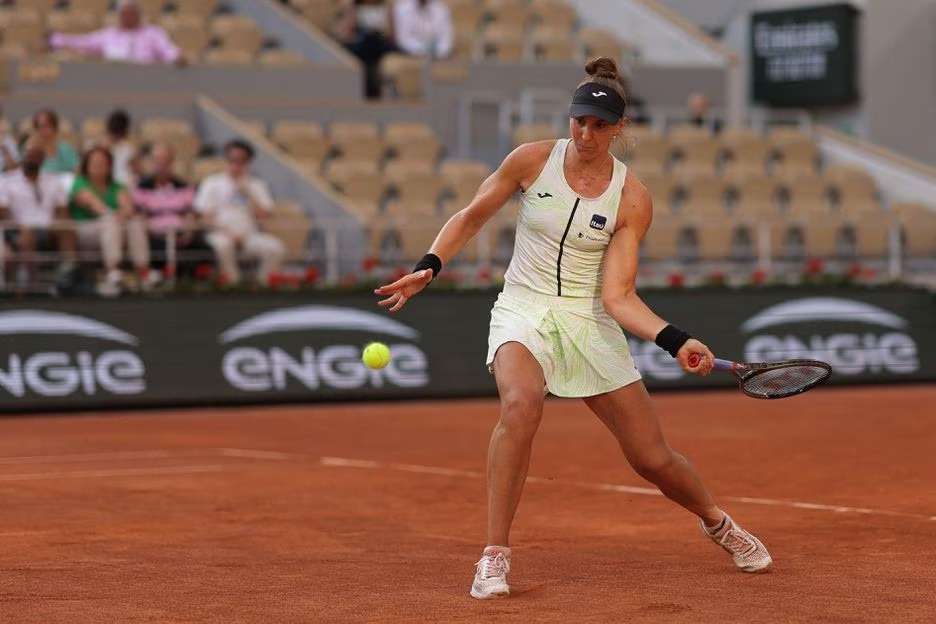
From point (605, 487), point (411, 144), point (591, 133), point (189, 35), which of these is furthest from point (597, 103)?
point (189, 35)

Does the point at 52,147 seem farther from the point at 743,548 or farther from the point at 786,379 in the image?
the point at 786,379

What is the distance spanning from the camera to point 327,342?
16016 millimetres

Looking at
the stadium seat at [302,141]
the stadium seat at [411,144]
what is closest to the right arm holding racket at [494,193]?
the stadium seat at [302,141]

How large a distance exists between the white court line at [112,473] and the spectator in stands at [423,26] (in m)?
12.1

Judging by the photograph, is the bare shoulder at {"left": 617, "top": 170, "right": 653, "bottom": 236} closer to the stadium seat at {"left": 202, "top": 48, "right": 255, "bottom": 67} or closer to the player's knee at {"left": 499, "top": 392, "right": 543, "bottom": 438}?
the player's knee at {"left": 499, "top": 392, "right": 543, "bottom": 438}

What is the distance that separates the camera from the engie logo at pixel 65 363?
1513 centimetres

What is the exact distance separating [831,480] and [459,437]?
3728 millimetres

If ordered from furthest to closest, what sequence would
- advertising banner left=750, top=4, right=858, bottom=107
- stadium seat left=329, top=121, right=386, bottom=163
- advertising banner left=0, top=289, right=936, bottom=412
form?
advertising banner left=750, top=4, right=858, bottom=107 < stadium seat left=329, top=121, right=386, bottom=163 < advertising banner left=0, top=289, right=936, bottom=412

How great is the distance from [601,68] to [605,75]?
0.16 ft

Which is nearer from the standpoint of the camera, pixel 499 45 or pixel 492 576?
pixel 492 576

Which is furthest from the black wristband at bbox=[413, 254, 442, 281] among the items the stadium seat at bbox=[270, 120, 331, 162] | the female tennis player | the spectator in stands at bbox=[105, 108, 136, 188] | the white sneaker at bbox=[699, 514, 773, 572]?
the stadium seat at bbox=[270, 120, 331, 162]

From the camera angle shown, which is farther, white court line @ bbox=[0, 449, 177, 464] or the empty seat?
the empty seat

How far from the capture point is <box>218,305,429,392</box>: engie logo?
51.9 ft

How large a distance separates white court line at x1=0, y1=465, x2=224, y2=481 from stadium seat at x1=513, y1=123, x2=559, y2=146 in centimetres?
998
